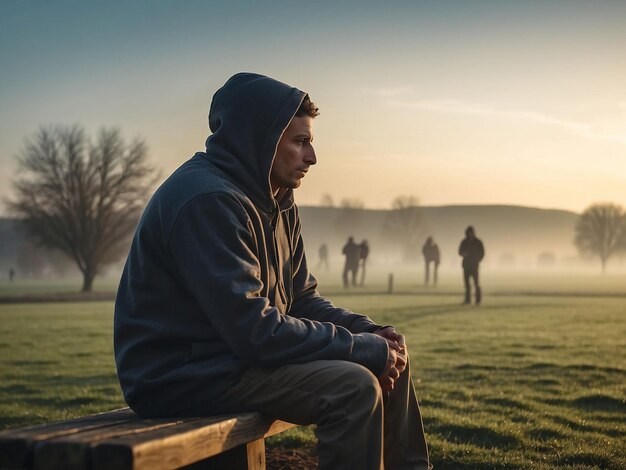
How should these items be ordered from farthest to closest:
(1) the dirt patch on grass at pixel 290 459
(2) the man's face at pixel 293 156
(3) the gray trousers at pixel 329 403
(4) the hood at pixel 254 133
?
(1) the dirt patch on grass at pixel 290 459 → (2) the man's face at pixel 293 156 → (4) the hood at pixel 254 133 → (3) the gray trousers at pixel 329 403

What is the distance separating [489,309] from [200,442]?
2270 cm

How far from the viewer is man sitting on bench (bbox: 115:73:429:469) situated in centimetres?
295

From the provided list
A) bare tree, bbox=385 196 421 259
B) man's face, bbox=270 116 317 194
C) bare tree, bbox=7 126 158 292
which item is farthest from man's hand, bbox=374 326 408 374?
bare tree, bbox=385 196 421 259

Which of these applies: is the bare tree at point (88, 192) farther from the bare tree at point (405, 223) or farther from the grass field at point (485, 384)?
the bare tree at point (405, 223)

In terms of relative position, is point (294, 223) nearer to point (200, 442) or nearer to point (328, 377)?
point (328, 377)

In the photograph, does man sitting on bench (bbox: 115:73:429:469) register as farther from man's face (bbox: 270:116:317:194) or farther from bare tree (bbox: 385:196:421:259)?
bare tree (bbox: 385:196:421:259)

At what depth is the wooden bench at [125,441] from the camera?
7.57 feet

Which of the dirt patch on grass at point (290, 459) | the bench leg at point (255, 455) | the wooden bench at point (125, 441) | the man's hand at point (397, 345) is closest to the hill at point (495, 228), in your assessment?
the dirt patch on grass at point (290, 459)

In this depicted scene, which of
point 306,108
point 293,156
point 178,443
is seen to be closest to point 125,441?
point 178,443

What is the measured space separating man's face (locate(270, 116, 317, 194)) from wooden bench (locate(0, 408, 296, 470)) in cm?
110

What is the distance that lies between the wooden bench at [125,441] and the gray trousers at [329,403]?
104mm

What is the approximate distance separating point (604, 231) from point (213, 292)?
13330 centimetres

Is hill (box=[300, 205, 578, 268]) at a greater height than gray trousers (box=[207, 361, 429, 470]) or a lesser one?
greater

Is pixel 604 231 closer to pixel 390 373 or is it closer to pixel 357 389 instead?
pixel 390 373
